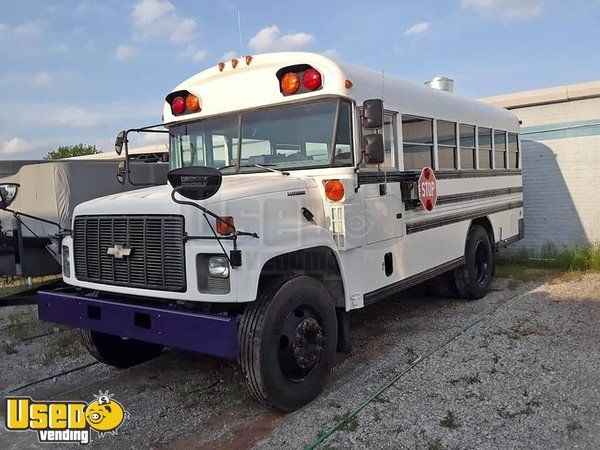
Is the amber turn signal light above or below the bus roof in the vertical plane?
below

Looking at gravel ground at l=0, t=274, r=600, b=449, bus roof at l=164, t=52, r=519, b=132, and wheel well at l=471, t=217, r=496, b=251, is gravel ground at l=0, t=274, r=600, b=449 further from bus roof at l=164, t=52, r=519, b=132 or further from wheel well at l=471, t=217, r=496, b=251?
bus roof at l=164, t=52, r=519, b=132

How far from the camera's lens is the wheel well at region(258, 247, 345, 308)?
3.64 meters

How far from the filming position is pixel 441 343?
16.3ft

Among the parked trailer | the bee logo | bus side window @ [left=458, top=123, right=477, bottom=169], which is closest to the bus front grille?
the bee logo

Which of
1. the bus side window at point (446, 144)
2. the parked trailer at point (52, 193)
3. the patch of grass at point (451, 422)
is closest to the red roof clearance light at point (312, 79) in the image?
the bus side window at point (446, 144)

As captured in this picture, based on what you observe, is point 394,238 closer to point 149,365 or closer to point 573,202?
point 149,365

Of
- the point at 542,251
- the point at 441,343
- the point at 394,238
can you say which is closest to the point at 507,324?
the point at 441,343

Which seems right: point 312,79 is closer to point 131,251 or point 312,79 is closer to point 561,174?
point 131,251

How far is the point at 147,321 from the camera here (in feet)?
11.4

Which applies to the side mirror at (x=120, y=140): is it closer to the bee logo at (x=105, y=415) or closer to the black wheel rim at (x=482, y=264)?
the bee logo at (x=105, y=415)

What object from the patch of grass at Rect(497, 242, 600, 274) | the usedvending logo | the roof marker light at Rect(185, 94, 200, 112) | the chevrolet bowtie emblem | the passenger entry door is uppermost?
the roof marker light at Rect(185, 94, 200, 112)

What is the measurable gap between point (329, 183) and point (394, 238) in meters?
1.06

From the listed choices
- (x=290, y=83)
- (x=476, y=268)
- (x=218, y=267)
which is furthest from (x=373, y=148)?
(x=476, y=268)

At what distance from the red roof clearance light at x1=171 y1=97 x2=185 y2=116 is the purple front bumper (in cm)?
182
